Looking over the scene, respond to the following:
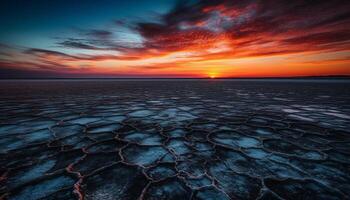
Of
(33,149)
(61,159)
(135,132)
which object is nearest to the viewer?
(61,159)

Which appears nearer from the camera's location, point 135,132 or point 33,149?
point 33,149

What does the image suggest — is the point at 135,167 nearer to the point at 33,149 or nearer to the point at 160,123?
the point at 33,149

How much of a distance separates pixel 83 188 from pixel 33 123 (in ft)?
9.06

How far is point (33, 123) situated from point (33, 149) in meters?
1.57

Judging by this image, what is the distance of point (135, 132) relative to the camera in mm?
2865

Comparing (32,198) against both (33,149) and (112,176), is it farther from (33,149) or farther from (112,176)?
(33,149)

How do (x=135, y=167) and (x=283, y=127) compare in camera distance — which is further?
(x=283, y=127)

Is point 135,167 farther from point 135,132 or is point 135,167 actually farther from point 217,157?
point 135,132

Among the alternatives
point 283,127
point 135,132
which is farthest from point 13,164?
point 283,127

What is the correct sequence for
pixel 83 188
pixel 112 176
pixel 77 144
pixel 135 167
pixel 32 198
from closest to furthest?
1. pixel 32 198
2. pixel 83 188
3. pixel 112 176
4. pixel 135 167
5. pixel 77 144

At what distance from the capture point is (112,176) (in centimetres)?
159

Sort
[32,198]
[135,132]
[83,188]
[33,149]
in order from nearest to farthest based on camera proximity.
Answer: [32,198]
[83,188]
[33,149]
[135,132]

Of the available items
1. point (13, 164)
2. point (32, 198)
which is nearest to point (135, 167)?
point (32, 198)

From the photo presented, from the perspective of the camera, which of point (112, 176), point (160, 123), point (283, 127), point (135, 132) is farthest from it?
point (160, 123)
